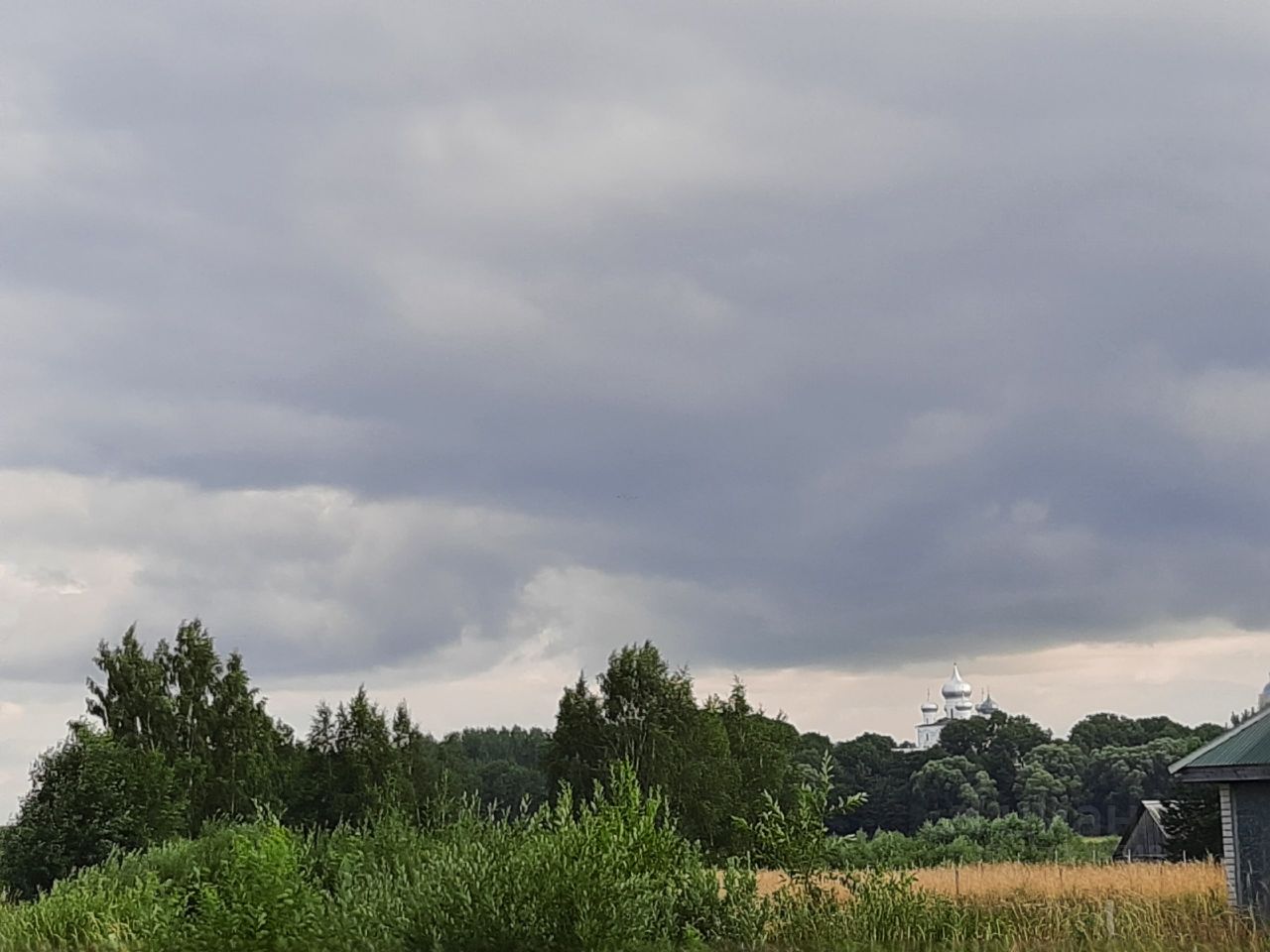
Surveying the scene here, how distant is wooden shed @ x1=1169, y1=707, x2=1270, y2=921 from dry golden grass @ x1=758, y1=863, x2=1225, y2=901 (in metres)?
1.47

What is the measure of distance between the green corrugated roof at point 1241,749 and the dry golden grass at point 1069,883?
2.25 m

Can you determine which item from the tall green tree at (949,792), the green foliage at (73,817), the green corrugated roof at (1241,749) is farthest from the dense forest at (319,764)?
the tall green tree at (949,792)

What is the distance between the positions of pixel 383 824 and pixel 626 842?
456 cm

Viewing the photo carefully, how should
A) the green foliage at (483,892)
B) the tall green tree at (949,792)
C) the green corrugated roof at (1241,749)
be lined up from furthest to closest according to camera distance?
the tall green tree at (949,792) → the green corrugated roof at (1241,749) → the green foliage at (483,892)

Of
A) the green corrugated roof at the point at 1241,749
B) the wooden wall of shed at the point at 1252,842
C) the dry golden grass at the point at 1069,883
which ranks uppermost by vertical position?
the green corrugated roof at the point at 1241,749

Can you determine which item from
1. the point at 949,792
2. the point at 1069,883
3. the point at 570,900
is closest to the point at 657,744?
the point at 1069,883

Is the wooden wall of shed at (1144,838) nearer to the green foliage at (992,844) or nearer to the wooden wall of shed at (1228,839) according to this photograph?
the green foliage at (992,844)

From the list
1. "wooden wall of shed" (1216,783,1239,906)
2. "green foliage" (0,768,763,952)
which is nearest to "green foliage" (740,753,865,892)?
"green foliage" (0,768,763,952)

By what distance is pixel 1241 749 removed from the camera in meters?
22.3

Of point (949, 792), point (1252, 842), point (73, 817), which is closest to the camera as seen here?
point (1252, 842)

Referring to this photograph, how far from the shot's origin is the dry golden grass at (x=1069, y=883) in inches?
925

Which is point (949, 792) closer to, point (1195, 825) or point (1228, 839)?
point (1195, 825)

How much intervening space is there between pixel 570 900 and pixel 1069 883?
12.3m

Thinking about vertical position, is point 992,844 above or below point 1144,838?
below
